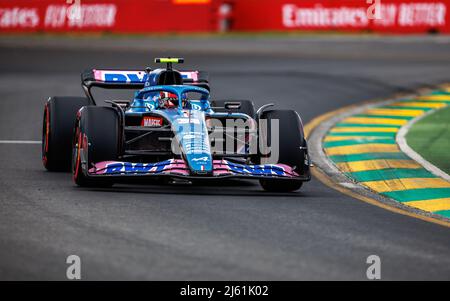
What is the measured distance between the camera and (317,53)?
33094 mm

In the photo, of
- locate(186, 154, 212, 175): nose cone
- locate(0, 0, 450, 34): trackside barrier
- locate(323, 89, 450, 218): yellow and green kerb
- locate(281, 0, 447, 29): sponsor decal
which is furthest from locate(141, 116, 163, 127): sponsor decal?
→ locate(0, 0, 450, 34): trackside barrier

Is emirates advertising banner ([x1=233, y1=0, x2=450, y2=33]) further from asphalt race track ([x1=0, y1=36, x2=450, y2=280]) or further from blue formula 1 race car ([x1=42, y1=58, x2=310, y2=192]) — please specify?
blue formula 1 race car ([x1=42, y1=58, x2=310, y2=192])

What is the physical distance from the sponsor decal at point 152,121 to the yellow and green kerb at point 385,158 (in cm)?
220

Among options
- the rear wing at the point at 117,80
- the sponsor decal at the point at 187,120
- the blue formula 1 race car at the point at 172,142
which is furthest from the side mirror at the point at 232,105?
the rear wing at the point at 117,80

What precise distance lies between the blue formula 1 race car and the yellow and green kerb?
111cm

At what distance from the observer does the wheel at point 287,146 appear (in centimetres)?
1232

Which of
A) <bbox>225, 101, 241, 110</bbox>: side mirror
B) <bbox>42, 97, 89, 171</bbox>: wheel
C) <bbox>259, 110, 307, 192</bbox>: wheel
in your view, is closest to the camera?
<bbox>259, 110, 307, 192</bbox>: wheel

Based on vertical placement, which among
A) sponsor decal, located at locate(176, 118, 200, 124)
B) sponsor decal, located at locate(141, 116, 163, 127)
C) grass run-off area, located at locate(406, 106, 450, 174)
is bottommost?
grass run-off area, located at locate(406, 106, 450, 174)

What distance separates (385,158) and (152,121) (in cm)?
329

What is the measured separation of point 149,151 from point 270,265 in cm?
411

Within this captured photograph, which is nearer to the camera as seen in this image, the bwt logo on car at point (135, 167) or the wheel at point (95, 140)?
the bwt logo on car at point (135, 167)

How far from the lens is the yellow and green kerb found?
12359 mm

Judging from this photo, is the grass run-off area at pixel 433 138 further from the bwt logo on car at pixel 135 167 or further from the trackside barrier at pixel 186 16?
the trackside barrier at pixel 186 16
